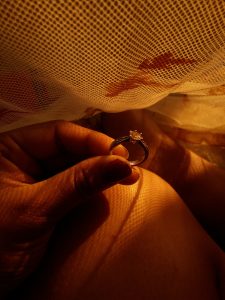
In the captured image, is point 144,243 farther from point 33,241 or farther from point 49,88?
point 49,88

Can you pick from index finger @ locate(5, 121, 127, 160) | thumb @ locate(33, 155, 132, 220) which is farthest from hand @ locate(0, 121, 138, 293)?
index finger @ locate(5, 121, 127, 160)

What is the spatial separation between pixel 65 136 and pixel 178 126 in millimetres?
547

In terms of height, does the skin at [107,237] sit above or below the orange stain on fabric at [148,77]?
below

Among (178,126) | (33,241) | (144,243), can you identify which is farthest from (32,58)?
(178,126)

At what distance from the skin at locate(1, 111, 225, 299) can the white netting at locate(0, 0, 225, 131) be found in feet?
0.53

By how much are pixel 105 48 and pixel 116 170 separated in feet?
0.74

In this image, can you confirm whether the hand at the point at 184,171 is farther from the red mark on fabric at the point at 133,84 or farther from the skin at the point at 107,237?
the red mark on fabric at the point at 133,84

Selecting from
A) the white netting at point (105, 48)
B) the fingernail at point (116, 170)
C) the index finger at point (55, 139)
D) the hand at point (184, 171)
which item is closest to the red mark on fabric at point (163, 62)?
the white netting at point (105, 48)

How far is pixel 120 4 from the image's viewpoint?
0.86 ft

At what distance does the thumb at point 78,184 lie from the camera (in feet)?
1.58

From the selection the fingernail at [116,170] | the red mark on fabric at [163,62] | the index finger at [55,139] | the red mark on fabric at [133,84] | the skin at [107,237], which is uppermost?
the red mark on fabric at [163,62]

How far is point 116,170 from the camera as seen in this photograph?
1.56 ft

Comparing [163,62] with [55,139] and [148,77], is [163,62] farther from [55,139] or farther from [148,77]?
[55,139]

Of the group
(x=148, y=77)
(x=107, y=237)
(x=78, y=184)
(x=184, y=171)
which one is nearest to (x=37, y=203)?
(x=78, y=184)
